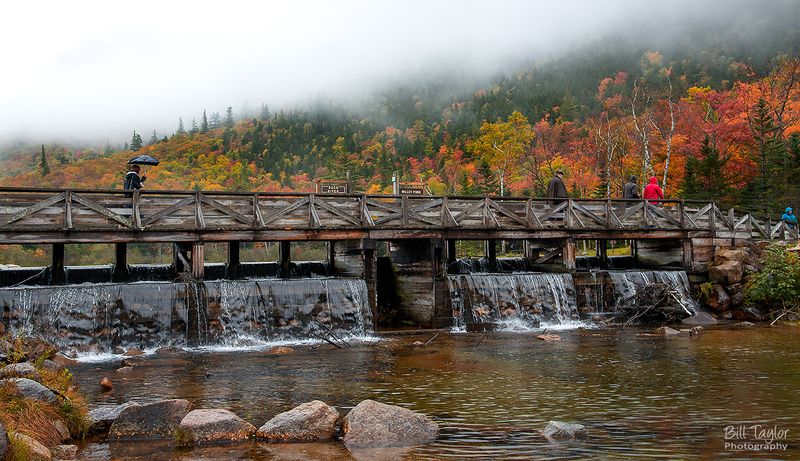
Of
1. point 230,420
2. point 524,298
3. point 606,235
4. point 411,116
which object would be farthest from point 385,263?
point 411,116

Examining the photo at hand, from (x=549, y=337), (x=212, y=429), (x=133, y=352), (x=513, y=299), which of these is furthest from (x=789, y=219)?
(x=212, y=429)

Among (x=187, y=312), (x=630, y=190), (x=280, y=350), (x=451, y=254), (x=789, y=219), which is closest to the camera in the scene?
(x=280, y=350)

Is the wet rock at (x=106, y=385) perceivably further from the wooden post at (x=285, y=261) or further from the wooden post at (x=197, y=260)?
the wooden post at (x=285, y=261)

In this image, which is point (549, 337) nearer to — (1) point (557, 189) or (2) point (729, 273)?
(1) point (557, 189)

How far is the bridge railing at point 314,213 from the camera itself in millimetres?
18984

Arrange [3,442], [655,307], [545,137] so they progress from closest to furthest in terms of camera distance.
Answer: [3,442] < [655,307] < [545,137]

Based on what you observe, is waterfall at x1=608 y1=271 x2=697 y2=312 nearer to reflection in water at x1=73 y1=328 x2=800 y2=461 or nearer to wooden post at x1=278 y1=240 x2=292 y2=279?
→ reflection in water at x1=73 y1=328 x2=800 y2=461

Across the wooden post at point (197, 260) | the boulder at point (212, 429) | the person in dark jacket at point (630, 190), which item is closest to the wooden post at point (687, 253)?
the person in dark jacket at point (630, 190)

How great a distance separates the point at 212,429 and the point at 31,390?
2.50 metres

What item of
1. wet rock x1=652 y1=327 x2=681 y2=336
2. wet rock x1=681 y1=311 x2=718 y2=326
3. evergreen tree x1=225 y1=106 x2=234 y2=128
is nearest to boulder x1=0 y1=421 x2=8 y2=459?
wet rock x1=652 y1=327 x2=681 y2=336

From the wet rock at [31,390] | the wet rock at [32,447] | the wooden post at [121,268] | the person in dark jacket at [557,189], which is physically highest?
the person in dark jacket at [557,189]

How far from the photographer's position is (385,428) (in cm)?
927

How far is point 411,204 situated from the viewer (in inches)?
930

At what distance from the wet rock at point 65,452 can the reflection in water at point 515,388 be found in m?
0.33
